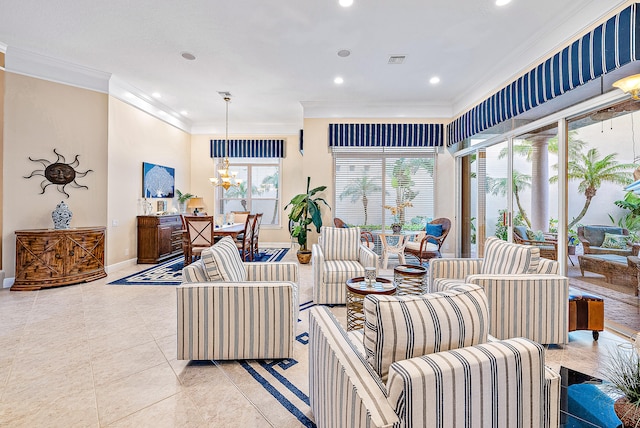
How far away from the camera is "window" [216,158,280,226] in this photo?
810 centimetres

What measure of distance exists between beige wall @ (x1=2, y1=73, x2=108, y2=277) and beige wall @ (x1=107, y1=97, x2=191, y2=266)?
18 cm

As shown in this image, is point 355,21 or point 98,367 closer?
Answer: point 98,367

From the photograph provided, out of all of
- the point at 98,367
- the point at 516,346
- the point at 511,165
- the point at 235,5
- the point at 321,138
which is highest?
the point at 235,5

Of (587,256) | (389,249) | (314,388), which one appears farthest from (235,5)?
(587,256)

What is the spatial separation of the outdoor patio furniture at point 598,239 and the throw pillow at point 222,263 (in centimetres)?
352

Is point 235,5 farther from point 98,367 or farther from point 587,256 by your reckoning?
point 587,256

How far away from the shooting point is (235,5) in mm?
3062

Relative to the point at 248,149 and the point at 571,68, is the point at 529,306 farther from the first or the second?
the point at 248,149

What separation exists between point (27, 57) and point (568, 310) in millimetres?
6915

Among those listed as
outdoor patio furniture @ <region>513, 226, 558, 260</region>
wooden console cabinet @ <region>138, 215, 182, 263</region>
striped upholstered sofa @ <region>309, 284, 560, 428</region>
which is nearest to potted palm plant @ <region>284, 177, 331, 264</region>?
wooden console cabinet @ <region>138, 215, 182, 263</region>

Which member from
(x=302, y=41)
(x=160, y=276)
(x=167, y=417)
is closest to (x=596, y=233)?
(x=302, y=41)

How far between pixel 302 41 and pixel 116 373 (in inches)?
150

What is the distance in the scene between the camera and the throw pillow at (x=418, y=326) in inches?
41.3

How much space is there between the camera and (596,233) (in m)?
3.12
